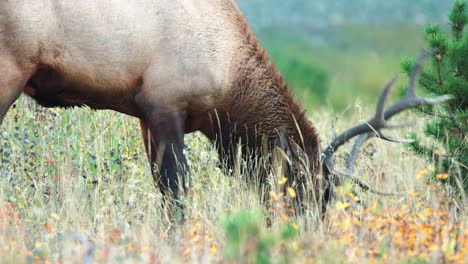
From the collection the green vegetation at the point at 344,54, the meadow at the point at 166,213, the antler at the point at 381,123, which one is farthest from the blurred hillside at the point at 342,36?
the antler at the point at 381,123

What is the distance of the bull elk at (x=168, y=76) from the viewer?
19.2ft

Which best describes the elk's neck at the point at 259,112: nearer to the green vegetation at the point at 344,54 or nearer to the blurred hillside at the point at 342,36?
the green vegetation at the point at 344,54

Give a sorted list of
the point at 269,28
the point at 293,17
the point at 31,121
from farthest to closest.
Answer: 1. the point at 293,17
2. the point at 269,28
3. the point at 31,121

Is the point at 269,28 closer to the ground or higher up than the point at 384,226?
higher up

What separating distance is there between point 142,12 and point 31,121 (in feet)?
6.80

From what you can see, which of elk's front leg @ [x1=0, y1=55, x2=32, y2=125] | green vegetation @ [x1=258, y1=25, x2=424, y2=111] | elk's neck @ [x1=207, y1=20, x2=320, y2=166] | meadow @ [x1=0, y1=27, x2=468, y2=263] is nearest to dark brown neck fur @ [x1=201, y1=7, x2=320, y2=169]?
elk's neck @ [x1=207, y1=20, x2=320, y2=166]

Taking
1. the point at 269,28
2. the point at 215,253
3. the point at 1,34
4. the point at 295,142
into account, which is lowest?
the point at 215,253

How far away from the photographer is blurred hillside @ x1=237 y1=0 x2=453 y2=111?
3117cm

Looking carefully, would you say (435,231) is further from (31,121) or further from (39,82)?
(31,121)

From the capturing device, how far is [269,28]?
1890 inches

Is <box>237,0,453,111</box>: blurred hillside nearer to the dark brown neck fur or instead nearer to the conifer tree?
the conifer tree

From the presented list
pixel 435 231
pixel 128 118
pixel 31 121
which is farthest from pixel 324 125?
pixel 435 231

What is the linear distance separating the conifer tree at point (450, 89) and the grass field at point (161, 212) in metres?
0.25

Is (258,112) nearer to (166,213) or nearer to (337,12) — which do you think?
(166,213)
